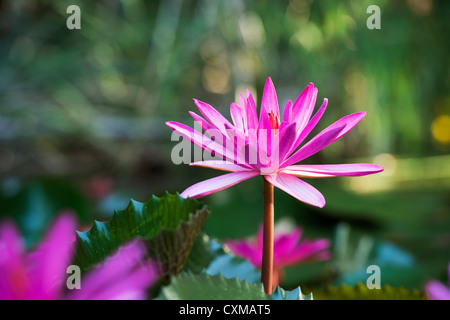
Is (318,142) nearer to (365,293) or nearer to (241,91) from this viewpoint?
(365,293)

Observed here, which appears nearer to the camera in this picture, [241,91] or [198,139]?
[198,139]

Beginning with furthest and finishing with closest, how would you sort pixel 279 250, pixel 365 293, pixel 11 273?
1. pixel 279 250
2. pixel 365 293
3. pixel 11 273

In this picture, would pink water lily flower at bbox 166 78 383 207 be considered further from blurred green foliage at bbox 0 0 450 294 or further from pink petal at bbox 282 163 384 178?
blurred green foliage at bbox 0 0 450 294

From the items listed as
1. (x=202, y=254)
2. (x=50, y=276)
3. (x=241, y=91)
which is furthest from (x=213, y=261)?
(x=241, y=91)

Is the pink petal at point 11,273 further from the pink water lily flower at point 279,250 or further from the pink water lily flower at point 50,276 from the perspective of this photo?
the pink water lily flower at point 279,250

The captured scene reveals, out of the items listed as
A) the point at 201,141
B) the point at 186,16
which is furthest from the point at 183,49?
A: the point at 201,141

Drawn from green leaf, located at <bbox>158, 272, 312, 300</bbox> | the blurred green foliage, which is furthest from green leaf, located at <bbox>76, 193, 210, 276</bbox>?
the blurred green foliage
